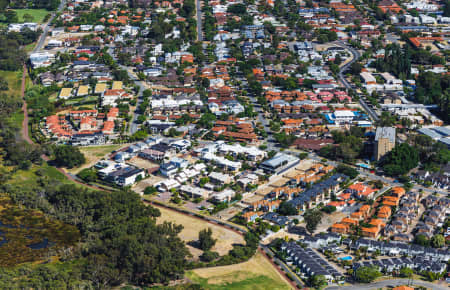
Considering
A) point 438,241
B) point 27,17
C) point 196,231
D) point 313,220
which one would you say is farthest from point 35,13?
point 438,241

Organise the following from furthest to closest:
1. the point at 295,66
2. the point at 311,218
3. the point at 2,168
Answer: the point at 295,66, the point at 2,168, the point at 311,218

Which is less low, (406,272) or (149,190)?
(149,190)

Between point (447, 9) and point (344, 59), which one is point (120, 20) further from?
point (447, 9)

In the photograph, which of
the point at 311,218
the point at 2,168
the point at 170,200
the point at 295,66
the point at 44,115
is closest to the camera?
the point at 311,218

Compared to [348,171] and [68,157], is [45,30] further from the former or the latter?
[348,171]

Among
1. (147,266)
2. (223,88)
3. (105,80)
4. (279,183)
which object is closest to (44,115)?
(105,80)

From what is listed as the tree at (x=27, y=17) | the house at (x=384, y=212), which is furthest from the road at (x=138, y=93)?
the house at (x=384, y=212)

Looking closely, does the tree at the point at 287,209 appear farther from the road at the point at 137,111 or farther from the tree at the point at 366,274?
the road at the point at 137,111
